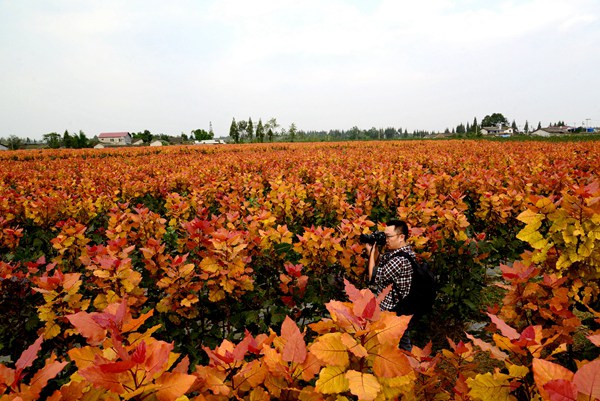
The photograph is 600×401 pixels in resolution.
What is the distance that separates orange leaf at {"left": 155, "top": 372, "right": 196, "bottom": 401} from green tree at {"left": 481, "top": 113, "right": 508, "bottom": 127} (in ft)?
541

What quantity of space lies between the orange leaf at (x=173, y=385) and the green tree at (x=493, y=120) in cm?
16501

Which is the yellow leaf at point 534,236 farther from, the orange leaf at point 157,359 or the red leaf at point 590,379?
the orange leaf at point 157,359

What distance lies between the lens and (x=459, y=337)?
3969 millimetres

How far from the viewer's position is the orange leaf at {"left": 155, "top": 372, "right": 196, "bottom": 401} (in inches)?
38.5

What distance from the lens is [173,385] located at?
1.00 metres

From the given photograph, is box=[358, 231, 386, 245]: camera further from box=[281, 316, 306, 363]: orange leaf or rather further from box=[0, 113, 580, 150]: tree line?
box=[0, 113, 580, 150]: tree line

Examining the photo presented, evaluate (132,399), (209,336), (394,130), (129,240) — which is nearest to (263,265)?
(209,336)

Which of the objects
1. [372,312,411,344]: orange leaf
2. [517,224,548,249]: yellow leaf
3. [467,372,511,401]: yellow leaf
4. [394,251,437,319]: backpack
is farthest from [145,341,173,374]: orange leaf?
[394,251,437,319]: backpack

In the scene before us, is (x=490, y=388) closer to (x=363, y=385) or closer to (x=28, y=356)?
(x=363, y=385)

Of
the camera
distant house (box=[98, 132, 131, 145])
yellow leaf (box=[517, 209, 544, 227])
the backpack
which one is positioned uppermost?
distant house (box=[98, 132, 131, 145])

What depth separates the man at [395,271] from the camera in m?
3.27

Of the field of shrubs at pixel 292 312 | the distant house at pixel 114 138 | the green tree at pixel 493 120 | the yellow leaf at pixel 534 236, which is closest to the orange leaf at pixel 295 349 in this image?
the field of shrubs at pixel 292 312

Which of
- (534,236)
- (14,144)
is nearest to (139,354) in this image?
(534,236)

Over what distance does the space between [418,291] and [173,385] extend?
9.26 ft
